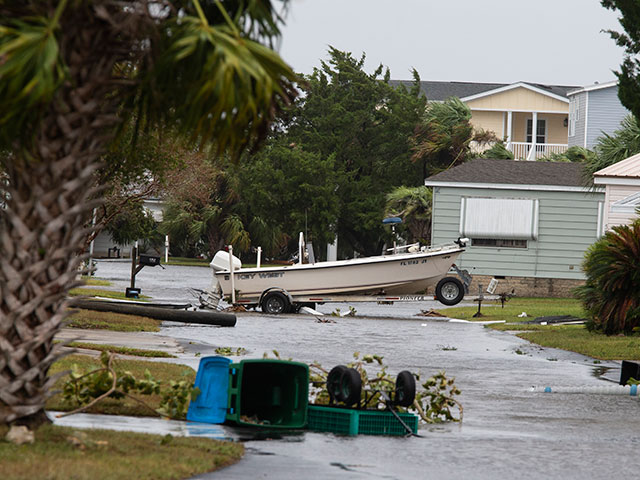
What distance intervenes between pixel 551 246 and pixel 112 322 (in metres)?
24.8

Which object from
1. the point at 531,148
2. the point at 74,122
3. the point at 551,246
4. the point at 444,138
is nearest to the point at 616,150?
the point at 551,246

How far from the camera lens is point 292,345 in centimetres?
2258

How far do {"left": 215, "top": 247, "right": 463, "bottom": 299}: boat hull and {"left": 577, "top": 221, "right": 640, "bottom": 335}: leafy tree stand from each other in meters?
8.48

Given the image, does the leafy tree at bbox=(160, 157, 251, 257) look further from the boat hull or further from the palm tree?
the palm tree

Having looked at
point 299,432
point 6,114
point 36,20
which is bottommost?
point 299,432

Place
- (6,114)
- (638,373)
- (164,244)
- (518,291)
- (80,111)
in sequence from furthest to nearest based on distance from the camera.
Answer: (164,244) → (518,291) → (638,373) → (80,111) → (6,114)

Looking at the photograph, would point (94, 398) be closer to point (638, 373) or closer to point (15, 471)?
point (15, 471)

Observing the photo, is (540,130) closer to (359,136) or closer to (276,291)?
(359,136)

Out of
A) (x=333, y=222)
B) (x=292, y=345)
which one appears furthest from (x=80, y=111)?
(x=333, y=222)

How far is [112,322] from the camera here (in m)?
24.8

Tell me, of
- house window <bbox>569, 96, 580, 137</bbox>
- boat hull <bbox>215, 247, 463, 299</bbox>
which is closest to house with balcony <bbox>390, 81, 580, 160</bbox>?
house window <bbox>569, 96, 580, 137</bbox>

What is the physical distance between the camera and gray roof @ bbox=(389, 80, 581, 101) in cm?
7381

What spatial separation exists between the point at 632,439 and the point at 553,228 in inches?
1348

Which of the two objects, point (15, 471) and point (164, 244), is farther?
point (164, 244)
